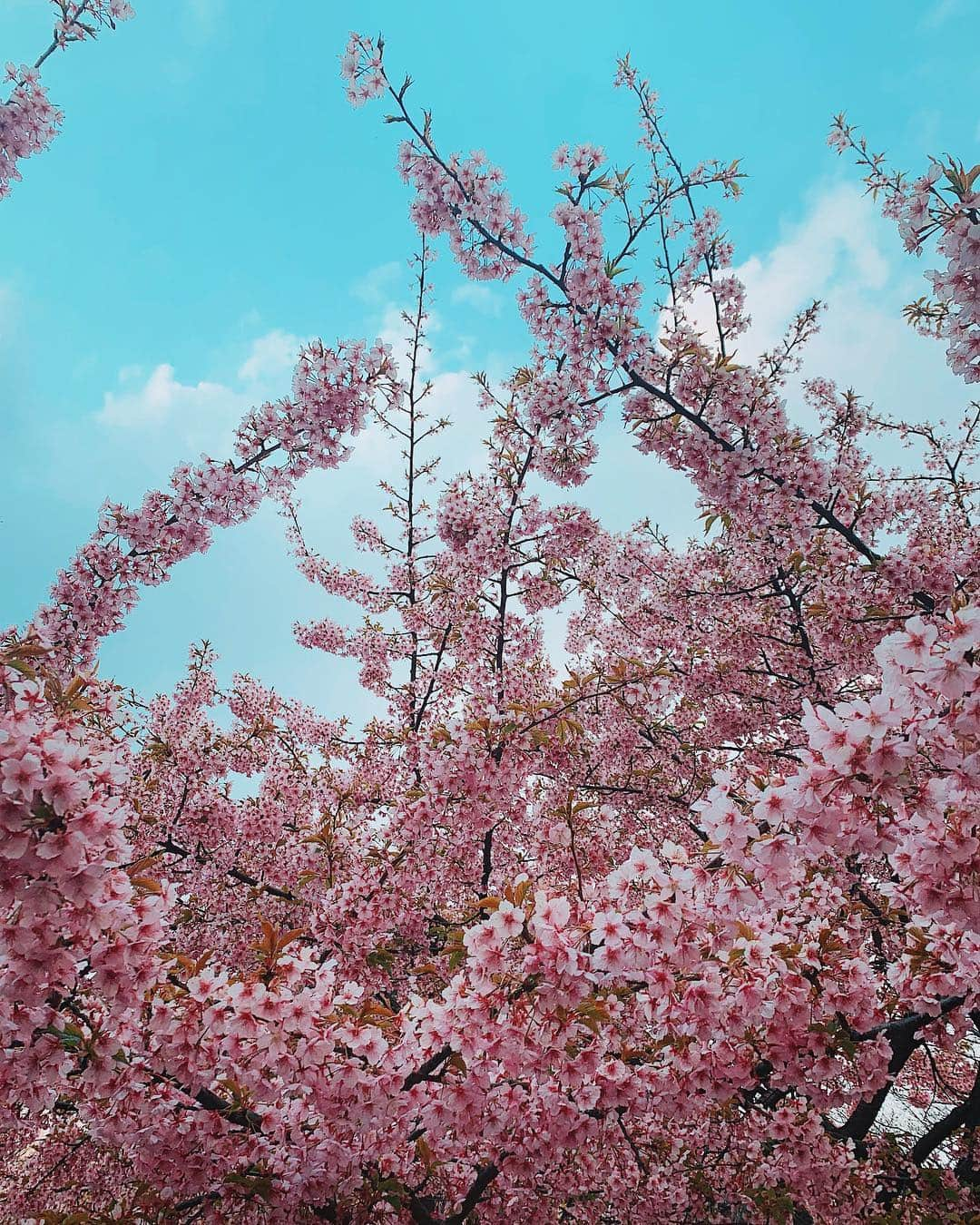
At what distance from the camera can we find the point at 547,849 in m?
5.14

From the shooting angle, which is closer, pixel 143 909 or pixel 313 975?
pixel 143 909

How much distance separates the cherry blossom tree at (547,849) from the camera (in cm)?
209

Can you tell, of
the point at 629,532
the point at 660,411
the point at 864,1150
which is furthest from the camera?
the point at 629,532

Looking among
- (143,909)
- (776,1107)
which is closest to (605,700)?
(776,1107)

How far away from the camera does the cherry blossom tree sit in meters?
2.09

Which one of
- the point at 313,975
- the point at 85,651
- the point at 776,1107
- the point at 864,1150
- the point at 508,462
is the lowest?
the point at 864,1150

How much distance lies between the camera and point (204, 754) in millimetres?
6070

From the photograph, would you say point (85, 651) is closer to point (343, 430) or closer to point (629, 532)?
point (343, 430)

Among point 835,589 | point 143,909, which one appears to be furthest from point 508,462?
point 143,909

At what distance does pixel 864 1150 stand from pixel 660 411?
591cm

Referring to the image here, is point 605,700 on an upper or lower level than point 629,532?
lower

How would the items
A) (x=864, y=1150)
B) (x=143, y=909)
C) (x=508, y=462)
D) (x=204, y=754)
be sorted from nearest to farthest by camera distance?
(x=143, y=909) < (x=864, y=1150) < (x=204, y=754) < (x=508, y=462)

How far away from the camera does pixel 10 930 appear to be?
1900 millimetres

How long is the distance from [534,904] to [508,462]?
15.8 feet
